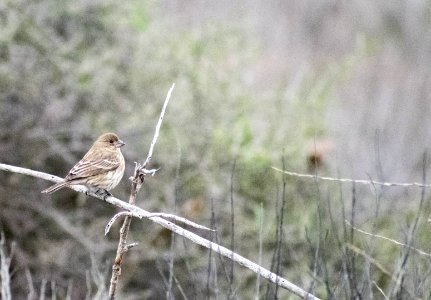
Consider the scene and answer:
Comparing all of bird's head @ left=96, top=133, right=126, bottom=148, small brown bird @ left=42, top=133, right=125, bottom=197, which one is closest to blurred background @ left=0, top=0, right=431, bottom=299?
bird's head @ left=96, top=133, right=126, bottom=148

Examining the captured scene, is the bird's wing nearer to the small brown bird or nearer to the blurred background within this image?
the small brown bird

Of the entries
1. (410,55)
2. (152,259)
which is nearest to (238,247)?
(152,259)

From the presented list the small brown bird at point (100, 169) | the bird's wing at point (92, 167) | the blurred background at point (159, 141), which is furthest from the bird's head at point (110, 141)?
the blurred background at point (159, 141)

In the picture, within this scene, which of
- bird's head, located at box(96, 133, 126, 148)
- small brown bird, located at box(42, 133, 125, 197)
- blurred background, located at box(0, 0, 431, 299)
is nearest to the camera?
small brown bird, located at box(42, 133, 125, 197)

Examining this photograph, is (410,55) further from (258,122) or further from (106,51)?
(106,51)

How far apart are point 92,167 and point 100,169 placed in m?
0.06

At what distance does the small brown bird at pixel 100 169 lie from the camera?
7105 mm

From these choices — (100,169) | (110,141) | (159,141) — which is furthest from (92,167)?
(159,141)

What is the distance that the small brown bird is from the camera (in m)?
7.11

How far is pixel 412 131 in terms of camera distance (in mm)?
20484

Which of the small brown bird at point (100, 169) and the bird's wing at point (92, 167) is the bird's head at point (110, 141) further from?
the bird's wing at point (92, 167)

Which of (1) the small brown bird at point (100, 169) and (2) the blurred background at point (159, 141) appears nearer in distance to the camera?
(1) the small brown bird at point (100, 169)

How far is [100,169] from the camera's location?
7348 mm

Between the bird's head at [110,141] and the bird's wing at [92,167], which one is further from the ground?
the bird's head at [110,141]
